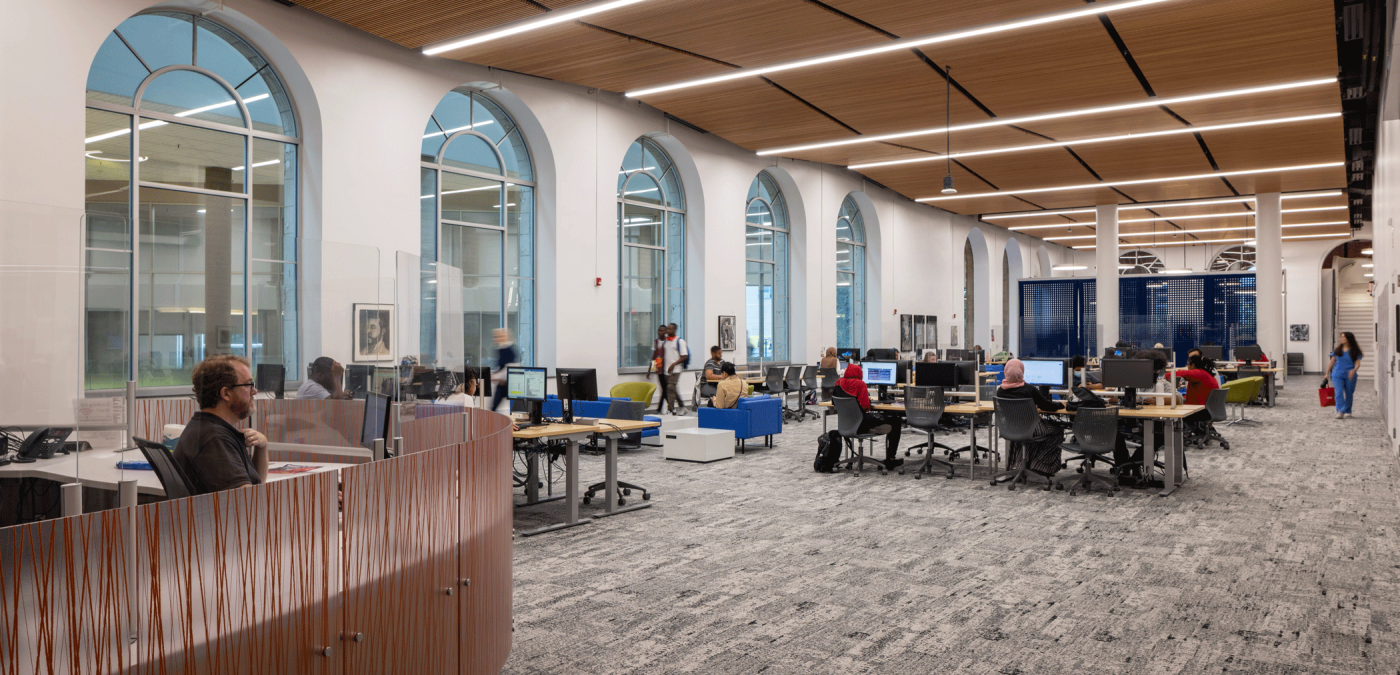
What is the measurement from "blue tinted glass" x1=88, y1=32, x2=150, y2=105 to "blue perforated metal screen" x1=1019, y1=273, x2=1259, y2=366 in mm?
18191

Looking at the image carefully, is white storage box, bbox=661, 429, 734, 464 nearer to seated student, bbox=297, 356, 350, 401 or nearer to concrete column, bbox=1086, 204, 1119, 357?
seated student, bbox=297, 356, 350, 401

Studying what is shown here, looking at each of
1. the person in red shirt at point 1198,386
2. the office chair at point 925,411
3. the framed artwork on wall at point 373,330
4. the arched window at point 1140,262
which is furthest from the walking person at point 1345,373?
the arched window at point 1140,262

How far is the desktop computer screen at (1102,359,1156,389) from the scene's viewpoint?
8.66 m

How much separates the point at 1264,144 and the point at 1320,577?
11001 millimetres

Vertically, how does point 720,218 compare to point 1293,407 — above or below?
above

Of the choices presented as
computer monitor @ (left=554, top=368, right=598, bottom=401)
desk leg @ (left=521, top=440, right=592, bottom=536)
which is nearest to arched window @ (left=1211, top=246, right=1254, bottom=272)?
computer monitor @ (left=554, top=368, right=598, bottom=401)

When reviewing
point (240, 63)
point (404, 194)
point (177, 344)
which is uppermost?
point (240, 63)

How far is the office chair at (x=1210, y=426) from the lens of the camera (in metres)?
10.2

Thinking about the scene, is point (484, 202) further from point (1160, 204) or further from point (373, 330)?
point (1160, 204)

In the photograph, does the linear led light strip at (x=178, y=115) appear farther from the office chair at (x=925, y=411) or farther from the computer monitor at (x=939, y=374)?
the computer monitor at (x=939, y=374)

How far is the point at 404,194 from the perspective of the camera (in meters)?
10.1

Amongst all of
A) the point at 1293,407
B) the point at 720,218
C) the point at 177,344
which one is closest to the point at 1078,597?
the point at 177,344

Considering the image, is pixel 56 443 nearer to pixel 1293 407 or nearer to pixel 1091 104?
pixel 1091 104

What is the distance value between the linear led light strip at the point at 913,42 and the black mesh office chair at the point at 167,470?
8.04m
